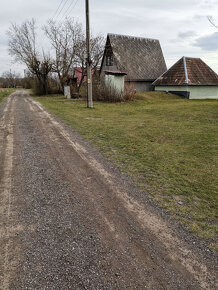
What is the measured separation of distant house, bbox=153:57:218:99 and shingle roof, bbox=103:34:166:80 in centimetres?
369

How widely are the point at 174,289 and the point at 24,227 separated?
6.33 feet

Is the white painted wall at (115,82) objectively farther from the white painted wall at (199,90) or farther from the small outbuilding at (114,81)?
the white painted wall at (199,90)

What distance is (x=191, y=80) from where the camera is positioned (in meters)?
23.4

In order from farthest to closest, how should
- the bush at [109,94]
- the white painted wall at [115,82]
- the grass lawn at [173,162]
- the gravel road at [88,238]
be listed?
the bush at [109,94], the white painted wall at [115,82], the grass lawn at [173,162], the gravel road at [88,238]

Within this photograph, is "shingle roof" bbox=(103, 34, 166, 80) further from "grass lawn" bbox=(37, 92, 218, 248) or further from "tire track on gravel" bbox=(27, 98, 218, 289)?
"tire track on gravel" bbox=(27, 98, 218, 289)

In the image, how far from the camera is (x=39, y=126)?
8734 millimetres

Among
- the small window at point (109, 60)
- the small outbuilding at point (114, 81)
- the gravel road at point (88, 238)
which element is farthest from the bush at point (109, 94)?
the gravel road at point (88, 238)

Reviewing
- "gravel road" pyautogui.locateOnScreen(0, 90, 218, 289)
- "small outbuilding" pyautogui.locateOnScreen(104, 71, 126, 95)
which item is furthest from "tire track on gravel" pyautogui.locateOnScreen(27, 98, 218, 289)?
"small outbuilding" pyautogui.locateOnScreen(104, 71, 126, 95)

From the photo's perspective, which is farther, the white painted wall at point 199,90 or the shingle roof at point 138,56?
the shingle roof at point 138,56

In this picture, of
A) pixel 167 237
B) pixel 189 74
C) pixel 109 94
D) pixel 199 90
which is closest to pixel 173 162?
pixel 167 237

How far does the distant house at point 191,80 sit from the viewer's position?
2333 centimetres

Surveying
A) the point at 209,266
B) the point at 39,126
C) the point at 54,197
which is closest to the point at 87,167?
the point at 54,197

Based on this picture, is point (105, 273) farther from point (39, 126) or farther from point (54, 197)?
point (39, 126)

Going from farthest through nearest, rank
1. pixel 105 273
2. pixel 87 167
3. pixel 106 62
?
pixel 106 62 → pixel 87 167 → pixel 105 273
